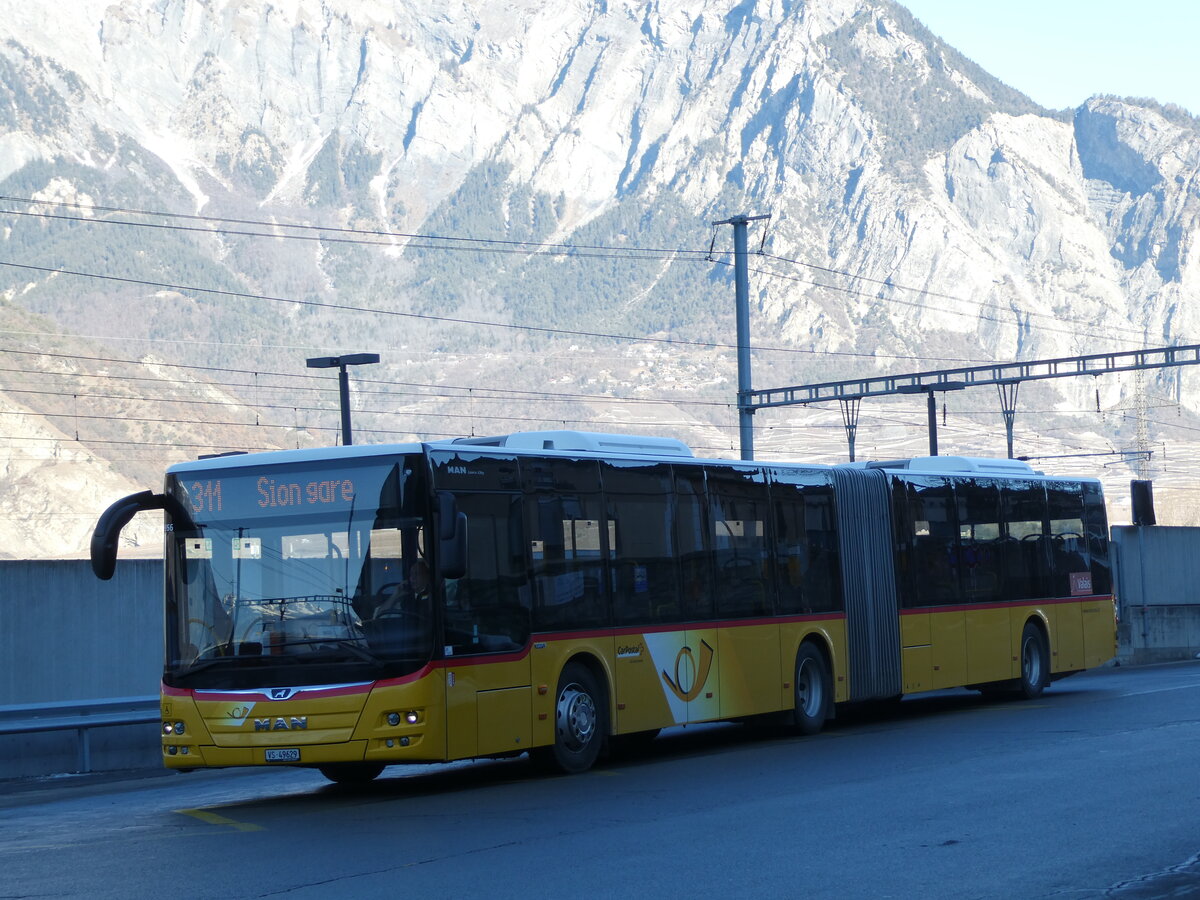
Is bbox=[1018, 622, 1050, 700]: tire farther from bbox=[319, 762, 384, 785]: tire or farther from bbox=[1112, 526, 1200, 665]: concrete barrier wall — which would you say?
bbox=[1112, 526, 1200, 665]: concrete barrier wall

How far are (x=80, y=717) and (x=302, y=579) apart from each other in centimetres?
736

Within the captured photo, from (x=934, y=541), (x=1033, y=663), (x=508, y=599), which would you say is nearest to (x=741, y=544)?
(x=508, y=599)

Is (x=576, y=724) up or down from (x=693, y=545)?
down

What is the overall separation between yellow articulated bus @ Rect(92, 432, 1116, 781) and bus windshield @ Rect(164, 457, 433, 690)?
0.05 feet

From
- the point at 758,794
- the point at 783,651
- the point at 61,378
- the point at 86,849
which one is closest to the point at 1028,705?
the point at 783,651

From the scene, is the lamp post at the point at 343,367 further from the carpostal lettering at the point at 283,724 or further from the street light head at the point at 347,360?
the carpostal lettering at the point at 283,724

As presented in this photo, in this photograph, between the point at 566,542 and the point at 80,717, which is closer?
the point at 566,542

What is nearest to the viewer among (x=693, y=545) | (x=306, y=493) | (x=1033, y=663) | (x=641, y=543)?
(x=306, y=493)

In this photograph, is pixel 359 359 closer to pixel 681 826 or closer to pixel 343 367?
pixel 343 367

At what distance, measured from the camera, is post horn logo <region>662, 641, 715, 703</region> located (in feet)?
51.5

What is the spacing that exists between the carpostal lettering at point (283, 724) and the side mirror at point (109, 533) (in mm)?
1527

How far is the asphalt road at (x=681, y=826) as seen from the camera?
30.0ft

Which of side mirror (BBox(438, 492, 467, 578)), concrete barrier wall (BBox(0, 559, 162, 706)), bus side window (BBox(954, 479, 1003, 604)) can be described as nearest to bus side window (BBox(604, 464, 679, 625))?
side mirror (BBox(438, 492, 467, 578))

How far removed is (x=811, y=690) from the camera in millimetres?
18078
